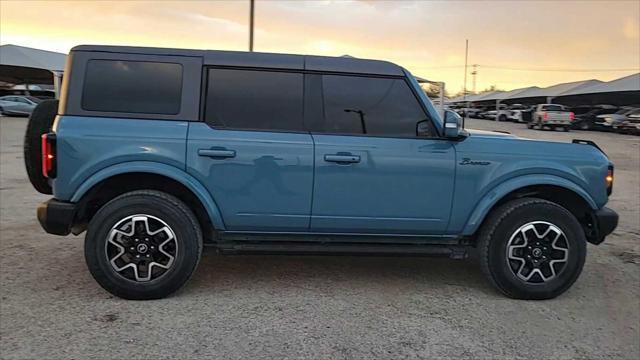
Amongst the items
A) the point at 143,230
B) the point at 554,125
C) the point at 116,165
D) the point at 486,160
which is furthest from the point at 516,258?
the point at 554,125

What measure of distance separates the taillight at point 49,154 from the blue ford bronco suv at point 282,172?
11 mm

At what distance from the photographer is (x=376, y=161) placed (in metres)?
4.16

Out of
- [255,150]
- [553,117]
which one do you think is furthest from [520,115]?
[255,150]

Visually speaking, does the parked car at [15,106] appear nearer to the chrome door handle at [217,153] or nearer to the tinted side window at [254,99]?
the tinted side window at [254,99]

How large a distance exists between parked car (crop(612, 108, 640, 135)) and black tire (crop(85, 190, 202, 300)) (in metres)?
31.5

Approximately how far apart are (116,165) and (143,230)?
0.54 metres

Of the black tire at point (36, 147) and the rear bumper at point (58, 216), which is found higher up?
the black tire at point (36, 147)

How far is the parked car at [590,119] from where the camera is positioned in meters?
37.1

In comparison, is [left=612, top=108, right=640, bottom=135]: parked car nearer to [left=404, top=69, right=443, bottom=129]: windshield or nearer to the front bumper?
the front bumper

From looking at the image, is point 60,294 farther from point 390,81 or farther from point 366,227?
point 390,81

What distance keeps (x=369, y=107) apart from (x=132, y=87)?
190 cm

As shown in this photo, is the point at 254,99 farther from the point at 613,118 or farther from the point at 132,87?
the point at 613,118

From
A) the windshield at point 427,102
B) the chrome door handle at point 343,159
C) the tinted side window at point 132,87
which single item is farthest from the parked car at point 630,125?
the tinted side window at point 132,87

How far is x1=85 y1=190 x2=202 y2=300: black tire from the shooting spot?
13.1 feet
